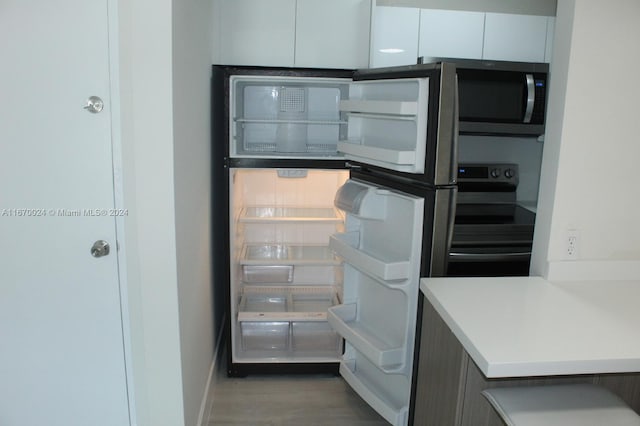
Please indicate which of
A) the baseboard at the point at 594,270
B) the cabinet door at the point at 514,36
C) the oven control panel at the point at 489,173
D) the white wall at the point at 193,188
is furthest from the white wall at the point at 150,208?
the oven control panel at the point at 489,173

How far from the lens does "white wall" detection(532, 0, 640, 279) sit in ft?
6.43

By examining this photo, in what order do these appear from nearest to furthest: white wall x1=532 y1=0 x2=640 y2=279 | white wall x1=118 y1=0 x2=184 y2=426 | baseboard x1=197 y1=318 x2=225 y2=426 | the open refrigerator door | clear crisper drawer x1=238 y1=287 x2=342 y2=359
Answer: white wall x1=118 y1=0 x2=184 y2=426, white wall x1=532 y1=0 x2=640 y2=279, the open refrigerator door, baseboard x1=197 y1=318 x2=225 y2=426, clear crisper drawer x1=238 y1=287 x2=342 y2=359

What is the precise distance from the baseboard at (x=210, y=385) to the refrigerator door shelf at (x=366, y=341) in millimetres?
745

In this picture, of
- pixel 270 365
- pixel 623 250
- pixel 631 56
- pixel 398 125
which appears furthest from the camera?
pixel 270 365

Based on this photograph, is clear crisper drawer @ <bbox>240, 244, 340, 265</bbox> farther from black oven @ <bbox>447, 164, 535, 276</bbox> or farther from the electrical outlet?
the electrical outlet

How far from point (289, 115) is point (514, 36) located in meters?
1.37

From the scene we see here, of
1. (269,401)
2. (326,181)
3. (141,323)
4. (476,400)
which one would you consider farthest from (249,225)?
(476,400)

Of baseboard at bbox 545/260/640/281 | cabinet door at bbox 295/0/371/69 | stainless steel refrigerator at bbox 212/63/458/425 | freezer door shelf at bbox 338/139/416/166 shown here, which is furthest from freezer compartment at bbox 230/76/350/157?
baseboard at bbox 545/260/640/281

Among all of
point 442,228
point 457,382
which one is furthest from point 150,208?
point 457,382

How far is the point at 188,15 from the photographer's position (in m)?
2.10

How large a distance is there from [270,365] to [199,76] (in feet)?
5.55

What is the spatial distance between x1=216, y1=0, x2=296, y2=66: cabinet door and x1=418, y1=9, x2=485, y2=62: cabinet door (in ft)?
2.48

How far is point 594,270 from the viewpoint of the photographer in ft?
6.88

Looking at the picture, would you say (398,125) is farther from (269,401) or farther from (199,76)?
(269,401)
